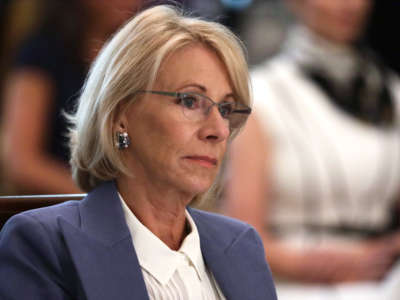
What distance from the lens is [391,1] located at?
3031mm

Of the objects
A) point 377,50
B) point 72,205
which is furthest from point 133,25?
point 377,50

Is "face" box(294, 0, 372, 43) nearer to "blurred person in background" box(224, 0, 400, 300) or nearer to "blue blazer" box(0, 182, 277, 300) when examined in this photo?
"blurred person in background" box(224, 0, 400, 300)

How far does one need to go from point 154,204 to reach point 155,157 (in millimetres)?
96

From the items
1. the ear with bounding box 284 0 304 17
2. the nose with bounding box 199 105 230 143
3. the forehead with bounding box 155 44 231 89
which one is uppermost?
the ear with bounding box 284 0 304 17

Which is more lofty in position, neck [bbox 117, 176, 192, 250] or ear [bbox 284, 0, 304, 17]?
ear [bbox 284, 0, 304, 17]

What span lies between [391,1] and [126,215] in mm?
2194

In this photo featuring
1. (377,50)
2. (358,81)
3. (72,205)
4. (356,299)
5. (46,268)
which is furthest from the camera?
(377,50)

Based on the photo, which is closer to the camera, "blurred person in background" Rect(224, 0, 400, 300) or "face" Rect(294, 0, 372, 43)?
"blurred person in background" Rect(224, 0, 400, 300)

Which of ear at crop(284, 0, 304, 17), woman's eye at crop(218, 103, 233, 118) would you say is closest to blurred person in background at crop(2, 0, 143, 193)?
ear at crop(284, 0, 304, 17)

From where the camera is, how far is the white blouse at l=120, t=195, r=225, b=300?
1208 mm

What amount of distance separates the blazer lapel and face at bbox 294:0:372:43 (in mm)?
1582

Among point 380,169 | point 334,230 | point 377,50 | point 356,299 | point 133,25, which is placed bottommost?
point 356,299

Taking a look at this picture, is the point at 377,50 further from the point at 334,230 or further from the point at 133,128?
the point at 133,128

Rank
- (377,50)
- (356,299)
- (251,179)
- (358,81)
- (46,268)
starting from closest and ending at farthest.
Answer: (46,268) → (251,179) → (356,299) → (358,81) → (377,50)
